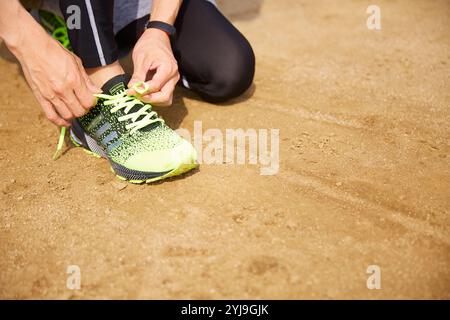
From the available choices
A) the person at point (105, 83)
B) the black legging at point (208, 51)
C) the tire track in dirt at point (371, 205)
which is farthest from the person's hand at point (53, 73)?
the tire track in dirt at point (371, 205)

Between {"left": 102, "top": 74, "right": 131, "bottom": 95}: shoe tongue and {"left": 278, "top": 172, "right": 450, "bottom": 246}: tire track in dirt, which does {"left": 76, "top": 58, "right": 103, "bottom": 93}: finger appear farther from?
{"left": 278, "top": 172, "right": 450, "bottom": 246}: tire track in dirt

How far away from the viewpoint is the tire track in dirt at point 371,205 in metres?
1.29

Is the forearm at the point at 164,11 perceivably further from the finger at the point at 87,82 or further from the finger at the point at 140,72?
the finger at the point at 87,82

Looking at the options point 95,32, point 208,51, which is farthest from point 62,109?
point 208,51

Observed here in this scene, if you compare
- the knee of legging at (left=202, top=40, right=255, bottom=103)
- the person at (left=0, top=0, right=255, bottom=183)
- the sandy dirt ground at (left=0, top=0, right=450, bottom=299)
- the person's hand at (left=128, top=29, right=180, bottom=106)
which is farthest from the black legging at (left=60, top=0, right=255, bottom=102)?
the person's hand at (left=128, top=29, right=180, bottom=106)

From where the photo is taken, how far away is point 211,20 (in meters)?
1.92

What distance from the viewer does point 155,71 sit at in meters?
1.55

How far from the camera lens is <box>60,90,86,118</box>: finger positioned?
4.55 feet

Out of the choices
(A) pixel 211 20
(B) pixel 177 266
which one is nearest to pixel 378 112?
(A) pixel 211 20

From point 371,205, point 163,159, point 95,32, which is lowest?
point 371,205

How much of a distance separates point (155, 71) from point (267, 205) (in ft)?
2.05

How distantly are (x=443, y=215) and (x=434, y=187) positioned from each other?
0.14 m

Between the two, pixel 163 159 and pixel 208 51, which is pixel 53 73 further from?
pixel 208 51
